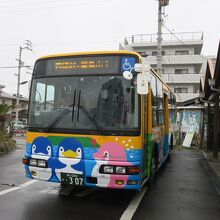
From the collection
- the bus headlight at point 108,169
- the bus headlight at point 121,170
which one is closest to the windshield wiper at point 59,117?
the bus headlight at point 108,169

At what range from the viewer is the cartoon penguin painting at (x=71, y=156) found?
5.44m

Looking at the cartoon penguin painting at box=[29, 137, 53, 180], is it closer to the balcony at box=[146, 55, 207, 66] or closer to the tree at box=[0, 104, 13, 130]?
the tree at box=[0, 104, 13, 130]

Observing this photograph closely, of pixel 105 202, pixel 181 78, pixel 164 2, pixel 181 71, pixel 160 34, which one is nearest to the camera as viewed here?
pixel 105 202

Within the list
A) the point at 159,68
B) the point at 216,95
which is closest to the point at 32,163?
the point at 216,95

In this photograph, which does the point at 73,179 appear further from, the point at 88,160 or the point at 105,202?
the point at 105,202

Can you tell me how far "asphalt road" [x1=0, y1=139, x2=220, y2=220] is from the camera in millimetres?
5145

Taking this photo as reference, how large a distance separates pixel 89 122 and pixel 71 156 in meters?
0.72

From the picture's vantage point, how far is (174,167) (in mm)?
10961

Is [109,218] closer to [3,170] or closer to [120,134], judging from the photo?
[120,134]

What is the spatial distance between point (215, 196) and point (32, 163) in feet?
13.7

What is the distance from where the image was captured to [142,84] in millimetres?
5266

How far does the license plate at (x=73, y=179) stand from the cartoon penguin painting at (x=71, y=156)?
66mm

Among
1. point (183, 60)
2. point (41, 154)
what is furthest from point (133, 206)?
point (183, 60)

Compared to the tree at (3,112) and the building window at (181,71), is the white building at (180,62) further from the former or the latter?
the tree at (3,112)
